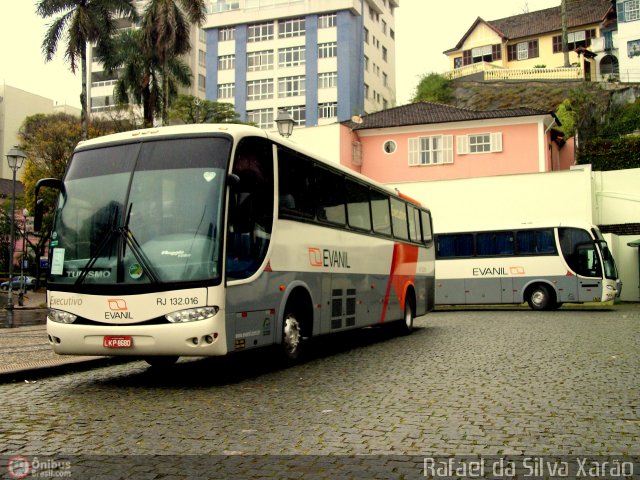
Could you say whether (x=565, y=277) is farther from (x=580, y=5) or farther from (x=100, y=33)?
(x=580, y=5)

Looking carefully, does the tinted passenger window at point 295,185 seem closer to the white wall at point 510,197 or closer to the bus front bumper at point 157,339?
the bus front bumper at point 157,339

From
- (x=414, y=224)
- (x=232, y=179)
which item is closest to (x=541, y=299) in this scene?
(x=414, y=224)

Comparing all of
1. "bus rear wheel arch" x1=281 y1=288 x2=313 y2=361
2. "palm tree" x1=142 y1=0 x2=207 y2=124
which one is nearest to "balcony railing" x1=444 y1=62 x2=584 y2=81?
"palm tree" x1=142 y1=0 x2=207 y2=124

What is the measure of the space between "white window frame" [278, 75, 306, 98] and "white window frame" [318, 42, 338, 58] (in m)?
2.89

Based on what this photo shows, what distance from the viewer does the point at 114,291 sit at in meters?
8.45

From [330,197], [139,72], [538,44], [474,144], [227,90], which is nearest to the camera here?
[330,197]

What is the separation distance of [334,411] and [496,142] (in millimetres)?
35509

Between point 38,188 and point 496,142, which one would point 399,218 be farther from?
point 496,142

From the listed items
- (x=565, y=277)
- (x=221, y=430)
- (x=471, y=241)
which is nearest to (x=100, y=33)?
(x=471, y=241)

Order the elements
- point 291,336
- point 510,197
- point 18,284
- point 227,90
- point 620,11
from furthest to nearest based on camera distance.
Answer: point 227,90 < point 620,11 < point 18,284 < point 510,197 < point 291,336

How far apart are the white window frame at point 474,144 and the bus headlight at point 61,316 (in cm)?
3440

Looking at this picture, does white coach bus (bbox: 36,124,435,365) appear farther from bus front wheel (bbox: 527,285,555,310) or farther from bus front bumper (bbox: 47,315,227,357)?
bus front wheel (bbox: 527,285,555,310)

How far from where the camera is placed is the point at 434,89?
63531mm

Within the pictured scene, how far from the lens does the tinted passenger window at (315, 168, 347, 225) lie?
1168cm
